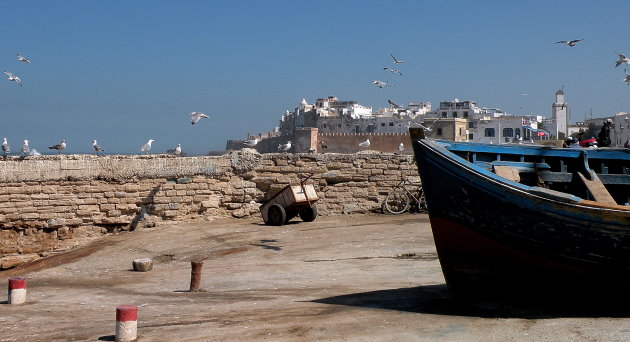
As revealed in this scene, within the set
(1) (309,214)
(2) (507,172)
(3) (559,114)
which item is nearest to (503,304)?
(2) (507,172)

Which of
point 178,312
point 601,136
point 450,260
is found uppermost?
point 601,136

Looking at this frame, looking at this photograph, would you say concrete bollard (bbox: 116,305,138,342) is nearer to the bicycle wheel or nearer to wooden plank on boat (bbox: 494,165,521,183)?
wooden plank on boat (bbox: 494,165,521,183)

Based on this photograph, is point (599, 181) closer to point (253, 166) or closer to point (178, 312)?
point (178, 312)

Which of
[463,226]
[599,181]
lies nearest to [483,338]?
[463,226]

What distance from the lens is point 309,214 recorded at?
15.1m

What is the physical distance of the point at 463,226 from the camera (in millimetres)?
7527

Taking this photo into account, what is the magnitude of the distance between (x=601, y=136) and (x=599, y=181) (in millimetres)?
6817

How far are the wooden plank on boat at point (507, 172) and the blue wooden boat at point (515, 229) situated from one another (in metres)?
0.01

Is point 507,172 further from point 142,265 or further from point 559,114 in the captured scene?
point 559,114

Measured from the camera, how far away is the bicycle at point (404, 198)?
52.7ft

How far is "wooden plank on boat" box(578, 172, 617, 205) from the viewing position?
7.88 metres

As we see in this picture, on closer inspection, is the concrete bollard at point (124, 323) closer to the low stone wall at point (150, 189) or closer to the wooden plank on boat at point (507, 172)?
the wooden plank on boat at point (507, 172)

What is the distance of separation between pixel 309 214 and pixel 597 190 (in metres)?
7.67

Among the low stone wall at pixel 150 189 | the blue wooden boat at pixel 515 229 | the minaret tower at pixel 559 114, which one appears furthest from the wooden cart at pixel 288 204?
the minaret tower at pixel 559 114
